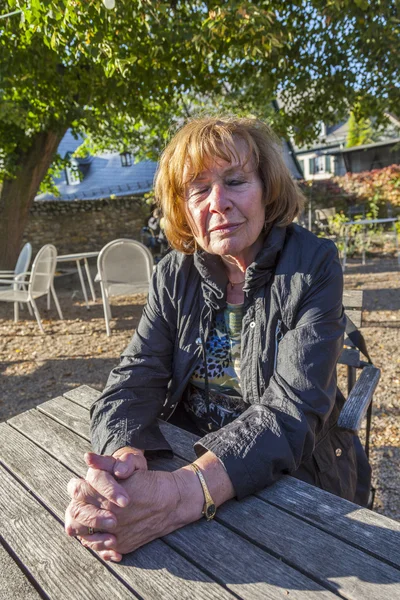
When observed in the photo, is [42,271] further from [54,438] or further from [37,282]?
[54,438]

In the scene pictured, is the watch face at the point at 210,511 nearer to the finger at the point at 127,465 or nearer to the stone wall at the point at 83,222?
the finger at the point at 127,465

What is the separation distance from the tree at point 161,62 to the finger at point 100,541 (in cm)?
385

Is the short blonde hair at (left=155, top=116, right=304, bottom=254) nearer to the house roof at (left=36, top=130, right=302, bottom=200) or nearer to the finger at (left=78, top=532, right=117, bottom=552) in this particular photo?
the finger at (left=78, top=532, right=117, bottom=552)

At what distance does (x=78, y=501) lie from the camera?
41.2 inches

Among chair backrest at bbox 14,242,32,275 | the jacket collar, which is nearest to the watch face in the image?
the jacket collar

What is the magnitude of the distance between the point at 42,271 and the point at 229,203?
4.73 m

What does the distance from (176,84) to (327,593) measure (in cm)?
693

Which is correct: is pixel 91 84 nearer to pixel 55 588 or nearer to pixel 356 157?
pixel 55 588

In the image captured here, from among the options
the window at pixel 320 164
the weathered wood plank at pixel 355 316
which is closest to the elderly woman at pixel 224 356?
the weathered wood plank at pixel 355 316

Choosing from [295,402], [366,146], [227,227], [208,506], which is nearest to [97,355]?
[227,227]

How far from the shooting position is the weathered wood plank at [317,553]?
86 cm

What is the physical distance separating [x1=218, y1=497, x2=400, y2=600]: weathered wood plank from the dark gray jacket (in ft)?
0.31

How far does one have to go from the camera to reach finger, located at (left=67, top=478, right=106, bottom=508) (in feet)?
3.40

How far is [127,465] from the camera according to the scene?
1.10 meters
